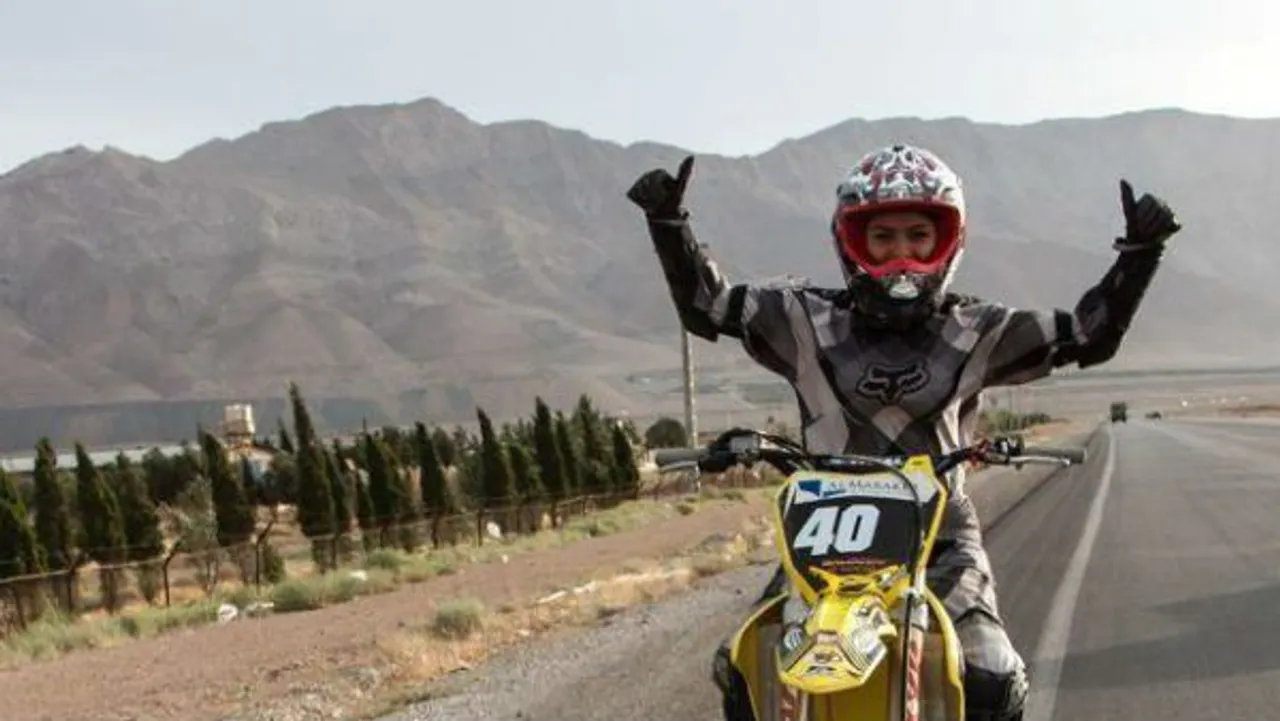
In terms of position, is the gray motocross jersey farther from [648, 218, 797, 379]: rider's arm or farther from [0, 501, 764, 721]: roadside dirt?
[0, 501, 764, 721]: roadside dirt

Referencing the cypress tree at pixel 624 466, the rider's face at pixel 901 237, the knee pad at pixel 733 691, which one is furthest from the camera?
the cypress tree at pixel 624 466

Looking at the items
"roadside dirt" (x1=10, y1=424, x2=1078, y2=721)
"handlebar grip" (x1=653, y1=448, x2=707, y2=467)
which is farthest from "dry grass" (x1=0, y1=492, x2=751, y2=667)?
"handlebar grip" (x1=653, y1=448, x2=707, y2=467)

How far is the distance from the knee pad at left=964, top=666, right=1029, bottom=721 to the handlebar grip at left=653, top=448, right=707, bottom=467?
1171 millimetres

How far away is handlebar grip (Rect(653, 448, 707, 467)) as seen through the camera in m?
4.79

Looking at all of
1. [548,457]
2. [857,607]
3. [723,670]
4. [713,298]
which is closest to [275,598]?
[713,298]

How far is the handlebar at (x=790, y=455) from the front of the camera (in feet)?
14.6

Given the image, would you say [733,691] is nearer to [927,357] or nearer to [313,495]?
[927,357]

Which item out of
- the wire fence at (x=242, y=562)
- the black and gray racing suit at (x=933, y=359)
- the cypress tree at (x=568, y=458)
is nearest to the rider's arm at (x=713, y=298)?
the black and gray racing suit at (x=933, y=359)

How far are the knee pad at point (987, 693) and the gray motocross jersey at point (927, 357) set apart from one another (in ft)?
1.59

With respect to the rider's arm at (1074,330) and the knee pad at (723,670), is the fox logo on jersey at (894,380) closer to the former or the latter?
the rider's arm at (1074,330)

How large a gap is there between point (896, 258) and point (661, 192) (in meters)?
0.91

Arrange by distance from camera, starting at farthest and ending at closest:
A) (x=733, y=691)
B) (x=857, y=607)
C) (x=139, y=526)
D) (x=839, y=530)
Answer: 1. (x=139, y=526)
2. (x=733, y=691)
3. (x=839, y=530)
4. (x=857, y=607)

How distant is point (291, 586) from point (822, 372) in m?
23.9

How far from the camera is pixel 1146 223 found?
4633 millimetres
